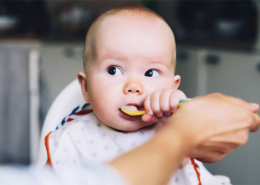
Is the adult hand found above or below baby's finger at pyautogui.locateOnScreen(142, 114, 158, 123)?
above

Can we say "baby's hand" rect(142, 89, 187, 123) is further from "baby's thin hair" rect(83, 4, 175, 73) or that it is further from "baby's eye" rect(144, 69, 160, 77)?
"baby's thin hair" rect(83, 4, 175, 73)

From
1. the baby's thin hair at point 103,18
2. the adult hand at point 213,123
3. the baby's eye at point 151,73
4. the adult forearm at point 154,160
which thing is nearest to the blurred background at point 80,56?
the baby's thin hair at point 103,18

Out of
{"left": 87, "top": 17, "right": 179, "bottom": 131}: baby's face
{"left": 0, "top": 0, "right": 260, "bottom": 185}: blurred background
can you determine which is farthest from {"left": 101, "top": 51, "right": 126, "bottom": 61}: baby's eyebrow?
{"left": 0, "top": 0, "right": 260, "bottom": 185}: blurred background

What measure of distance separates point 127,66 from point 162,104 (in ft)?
0.46

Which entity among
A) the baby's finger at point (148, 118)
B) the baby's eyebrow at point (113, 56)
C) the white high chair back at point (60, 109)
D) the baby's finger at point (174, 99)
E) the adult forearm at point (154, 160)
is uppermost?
the adult forearm at point (154, 160)

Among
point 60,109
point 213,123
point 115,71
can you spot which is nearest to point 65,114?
point 60,109

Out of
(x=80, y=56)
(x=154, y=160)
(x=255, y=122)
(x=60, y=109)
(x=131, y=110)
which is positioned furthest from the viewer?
(x=80, y=56)

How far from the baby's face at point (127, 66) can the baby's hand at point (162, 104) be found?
5 centimetres

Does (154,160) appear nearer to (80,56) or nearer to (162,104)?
(162,104)

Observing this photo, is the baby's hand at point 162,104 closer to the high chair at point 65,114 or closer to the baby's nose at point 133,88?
the baby's nose at point 133,88

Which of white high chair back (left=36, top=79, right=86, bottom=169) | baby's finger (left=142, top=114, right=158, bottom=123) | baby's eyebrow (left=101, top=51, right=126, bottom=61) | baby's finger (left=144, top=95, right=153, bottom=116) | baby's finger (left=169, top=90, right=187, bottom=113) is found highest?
baby's eyebrow (left=101, top=51, right=126, bottom=61)

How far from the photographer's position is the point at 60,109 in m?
0.81

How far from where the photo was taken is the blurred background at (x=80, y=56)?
4.44 feet

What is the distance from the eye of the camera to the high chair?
2.47 feet
